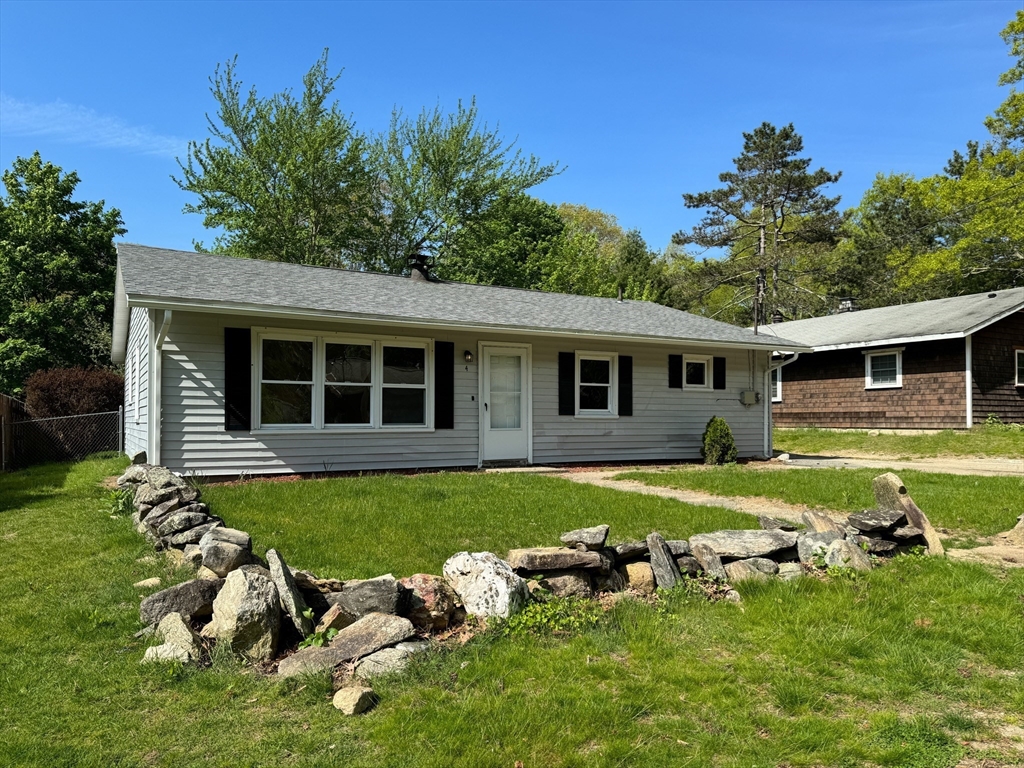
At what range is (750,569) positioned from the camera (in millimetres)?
4426

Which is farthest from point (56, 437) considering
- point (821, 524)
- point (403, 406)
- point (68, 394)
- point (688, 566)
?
point (821, 524)

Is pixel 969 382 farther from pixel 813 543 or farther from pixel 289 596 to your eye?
pixel 289 596

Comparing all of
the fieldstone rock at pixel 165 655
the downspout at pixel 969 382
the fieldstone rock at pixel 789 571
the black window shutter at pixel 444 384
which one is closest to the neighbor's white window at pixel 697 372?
the black window shutter at pixel 444 384

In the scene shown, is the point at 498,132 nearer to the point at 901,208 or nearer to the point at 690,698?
the point at 901,208

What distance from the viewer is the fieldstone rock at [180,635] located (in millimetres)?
3164

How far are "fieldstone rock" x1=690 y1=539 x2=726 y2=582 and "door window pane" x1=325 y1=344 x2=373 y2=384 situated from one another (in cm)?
710

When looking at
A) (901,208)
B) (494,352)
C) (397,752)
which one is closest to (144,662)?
(397,752)

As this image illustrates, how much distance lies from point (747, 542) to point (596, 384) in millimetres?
8170

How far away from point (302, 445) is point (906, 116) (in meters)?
20.3

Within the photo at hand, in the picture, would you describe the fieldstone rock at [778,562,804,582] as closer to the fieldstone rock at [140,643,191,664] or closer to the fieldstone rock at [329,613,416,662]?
the fieldstone rock at [329,613,416,662]

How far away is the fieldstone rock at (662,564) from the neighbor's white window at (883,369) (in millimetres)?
17710

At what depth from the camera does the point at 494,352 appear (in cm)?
1180

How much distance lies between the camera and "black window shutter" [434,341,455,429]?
11.1m

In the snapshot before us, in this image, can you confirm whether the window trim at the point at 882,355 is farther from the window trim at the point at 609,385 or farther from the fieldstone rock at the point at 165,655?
the fieldstone rock at the point at 165,655
